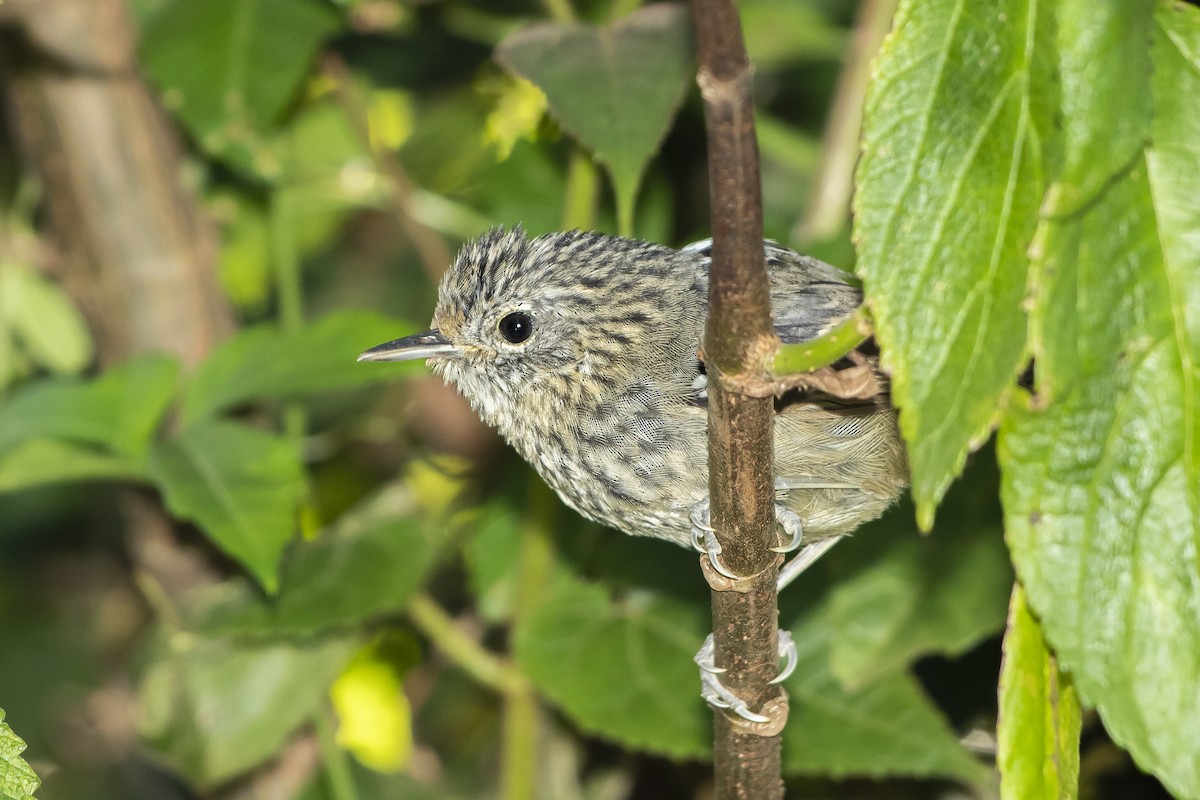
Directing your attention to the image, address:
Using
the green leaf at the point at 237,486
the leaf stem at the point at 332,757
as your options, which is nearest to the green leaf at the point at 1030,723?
the green leaf at the point at 237,486

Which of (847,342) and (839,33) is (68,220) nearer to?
(839,33)

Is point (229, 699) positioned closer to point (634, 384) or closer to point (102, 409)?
point (102, 409)

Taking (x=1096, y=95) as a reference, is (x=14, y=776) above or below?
below

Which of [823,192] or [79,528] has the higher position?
[823,192]

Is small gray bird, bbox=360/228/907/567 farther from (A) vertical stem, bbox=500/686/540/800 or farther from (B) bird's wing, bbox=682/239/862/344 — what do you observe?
(A) vertical stem, bbox=500/686/540/800

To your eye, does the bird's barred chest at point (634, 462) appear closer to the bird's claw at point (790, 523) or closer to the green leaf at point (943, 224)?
the bird's claw at point (790, 523)

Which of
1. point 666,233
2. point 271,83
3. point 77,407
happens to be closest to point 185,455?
point 77,407

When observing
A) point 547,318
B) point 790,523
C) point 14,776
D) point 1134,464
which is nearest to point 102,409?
point 547,318
